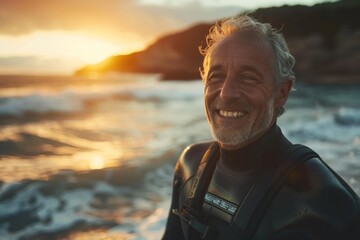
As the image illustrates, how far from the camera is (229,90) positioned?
2.21m

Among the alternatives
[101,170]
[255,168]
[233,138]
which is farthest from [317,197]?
[101,170]

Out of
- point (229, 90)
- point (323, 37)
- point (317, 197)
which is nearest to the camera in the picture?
point (317, 197)

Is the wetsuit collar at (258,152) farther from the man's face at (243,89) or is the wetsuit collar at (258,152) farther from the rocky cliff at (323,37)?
the rocky cliff at (323,37)

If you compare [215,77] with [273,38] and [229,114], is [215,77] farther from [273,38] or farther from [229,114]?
[273,38]

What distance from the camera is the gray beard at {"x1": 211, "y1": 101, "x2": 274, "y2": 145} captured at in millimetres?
2279

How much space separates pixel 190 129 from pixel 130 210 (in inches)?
370

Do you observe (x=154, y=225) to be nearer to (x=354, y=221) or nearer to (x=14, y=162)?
(x=354, y=221)

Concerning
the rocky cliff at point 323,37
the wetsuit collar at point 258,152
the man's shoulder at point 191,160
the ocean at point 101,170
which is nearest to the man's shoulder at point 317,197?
the wetsuit collar at point 258,152

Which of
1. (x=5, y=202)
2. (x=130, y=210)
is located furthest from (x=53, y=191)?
(x=130, y=210)

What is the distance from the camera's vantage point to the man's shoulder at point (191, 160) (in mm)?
2801

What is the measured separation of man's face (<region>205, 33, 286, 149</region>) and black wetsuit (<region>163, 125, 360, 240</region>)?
0.46ft

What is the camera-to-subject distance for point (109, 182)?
25.1ft

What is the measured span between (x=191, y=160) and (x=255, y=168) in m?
0.64

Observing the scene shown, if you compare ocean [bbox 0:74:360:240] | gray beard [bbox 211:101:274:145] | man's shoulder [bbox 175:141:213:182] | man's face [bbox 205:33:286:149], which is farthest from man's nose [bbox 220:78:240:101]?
ocean [bbox 0:74:360:240]
